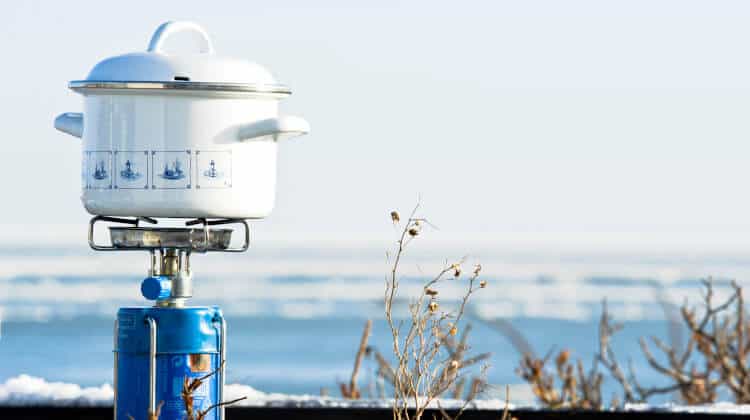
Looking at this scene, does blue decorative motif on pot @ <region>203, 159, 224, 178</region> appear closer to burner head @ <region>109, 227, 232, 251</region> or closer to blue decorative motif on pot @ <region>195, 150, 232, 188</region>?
blue decorative motif on pot @ <region>195, 150, 232, 188</region>

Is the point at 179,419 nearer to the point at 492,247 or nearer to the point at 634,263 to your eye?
the point at 634,263

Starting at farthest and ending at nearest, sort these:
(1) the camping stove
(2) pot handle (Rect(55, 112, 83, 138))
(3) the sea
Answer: (3) the sea
(2) pot handle (Rect(55, 112, 83, 138))
(1) the camping stove

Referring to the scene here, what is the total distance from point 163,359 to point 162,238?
0.30 meters

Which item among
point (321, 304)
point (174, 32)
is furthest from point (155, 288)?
point (321, 304)

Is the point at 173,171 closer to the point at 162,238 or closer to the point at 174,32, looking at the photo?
the point at 162,238

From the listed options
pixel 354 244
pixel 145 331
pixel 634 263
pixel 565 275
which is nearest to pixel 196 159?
pixel 145 331

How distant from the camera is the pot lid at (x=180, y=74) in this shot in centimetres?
380

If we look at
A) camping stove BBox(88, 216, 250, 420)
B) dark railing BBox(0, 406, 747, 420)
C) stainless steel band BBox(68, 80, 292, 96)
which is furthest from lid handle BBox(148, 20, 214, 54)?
dark railing BBox(0, 406, 747, 420)

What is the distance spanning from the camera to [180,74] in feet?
12.5

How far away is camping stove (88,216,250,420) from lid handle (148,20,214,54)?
0.44 m

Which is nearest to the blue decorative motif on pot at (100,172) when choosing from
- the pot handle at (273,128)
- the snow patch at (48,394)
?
the pot handle at (273,128)

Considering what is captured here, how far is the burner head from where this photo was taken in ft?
12.9

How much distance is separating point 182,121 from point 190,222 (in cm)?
30

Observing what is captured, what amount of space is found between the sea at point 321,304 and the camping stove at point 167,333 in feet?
30.6
